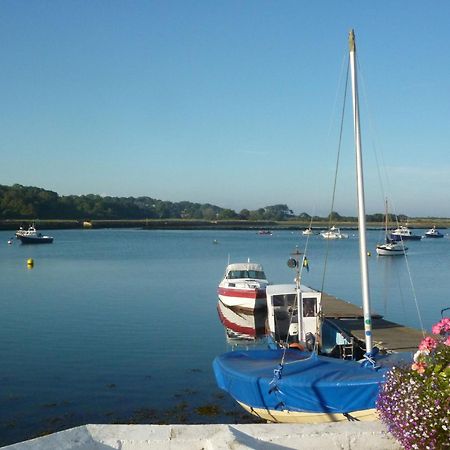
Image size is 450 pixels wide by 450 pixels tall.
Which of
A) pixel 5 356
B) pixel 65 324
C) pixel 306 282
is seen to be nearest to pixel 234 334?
pixel 65 324

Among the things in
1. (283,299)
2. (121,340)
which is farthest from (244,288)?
(121,340)

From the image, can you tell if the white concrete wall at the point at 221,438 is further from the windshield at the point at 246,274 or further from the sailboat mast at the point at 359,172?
the windshield at the point at 246,274

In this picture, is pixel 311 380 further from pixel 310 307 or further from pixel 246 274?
pixel 246 274

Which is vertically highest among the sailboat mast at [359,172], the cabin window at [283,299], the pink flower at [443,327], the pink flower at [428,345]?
the sailboat mast at [359,172]

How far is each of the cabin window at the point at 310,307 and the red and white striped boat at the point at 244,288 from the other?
976 centimetres

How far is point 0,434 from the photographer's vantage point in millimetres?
15086

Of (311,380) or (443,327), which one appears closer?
(443,327)

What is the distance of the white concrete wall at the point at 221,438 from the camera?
5789 mm

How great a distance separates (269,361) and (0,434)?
23.1 feet

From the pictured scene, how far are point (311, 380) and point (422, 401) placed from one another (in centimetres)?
780

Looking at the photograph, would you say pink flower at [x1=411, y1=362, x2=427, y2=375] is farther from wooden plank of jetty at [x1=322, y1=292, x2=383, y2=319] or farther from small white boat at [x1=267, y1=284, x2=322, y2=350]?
wooden plank of jetty at [x1=322, y1=292, x2=383, y2=319]

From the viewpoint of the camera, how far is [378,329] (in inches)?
1002

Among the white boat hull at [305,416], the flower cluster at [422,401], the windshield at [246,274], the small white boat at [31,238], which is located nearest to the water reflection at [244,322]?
the windshield at [246,274]

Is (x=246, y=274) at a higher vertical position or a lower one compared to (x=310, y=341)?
higher
